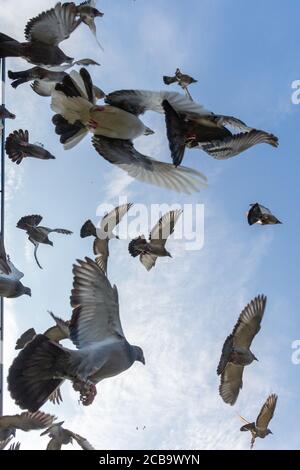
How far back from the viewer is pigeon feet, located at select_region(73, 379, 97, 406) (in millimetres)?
6246

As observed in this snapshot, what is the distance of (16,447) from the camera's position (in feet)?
21.8

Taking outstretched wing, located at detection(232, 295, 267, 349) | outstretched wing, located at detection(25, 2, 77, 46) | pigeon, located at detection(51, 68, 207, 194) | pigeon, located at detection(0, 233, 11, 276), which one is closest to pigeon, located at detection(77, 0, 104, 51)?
outstretched wing, located at detection(25, 2, 77, 46)

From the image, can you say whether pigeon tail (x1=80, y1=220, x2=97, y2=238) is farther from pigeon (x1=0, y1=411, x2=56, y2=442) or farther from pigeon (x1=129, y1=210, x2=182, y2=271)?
pigeon (x1=0, y1=411, x2=56, y2=442)

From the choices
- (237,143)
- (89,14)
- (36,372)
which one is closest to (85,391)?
(36,372)

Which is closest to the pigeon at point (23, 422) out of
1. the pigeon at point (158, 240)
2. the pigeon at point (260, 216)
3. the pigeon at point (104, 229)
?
the pigeon at point (104, 229)

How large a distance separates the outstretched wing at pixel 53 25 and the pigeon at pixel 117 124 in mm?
1056

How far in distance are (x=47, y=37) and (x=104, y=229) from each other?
8.14ft

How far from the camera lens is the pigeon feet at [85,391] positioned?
6246mm

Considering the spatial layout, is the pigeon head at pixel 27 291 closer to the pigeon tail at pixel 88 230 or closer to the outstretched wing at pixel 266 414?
the pigeon tail at pixel 88 230

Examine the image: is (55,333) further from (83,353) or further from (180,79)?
(180,79)

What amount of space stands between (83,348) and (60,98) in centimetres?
248

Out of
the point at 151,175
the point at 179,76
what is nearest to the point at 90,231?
the point at 151,175

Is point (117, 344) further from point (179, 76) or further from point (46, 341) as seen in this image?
point (179, 76)

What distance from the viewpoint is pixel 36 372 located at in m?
6.02
